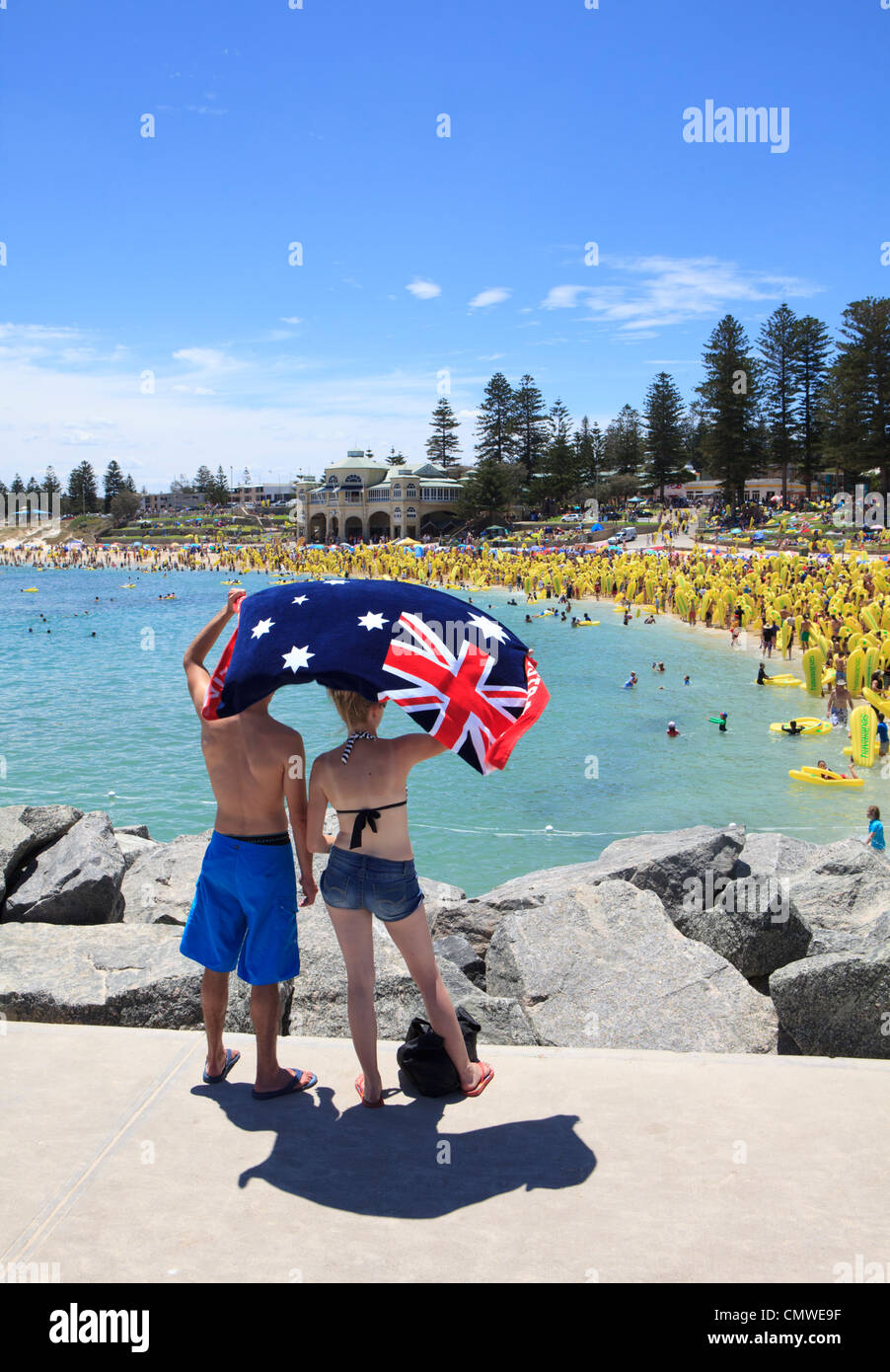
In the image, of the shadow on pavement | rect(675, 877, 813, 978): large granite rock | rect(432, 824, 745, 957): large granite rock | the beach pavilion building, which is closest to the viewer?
the shadow on pavement

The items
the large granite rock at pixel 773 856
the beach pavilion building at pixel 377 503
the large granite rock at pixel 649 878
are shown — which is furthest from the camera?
the beach pavilion building at pixel 377 503

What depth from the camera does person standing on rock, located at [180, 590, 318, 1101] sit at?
3.17 m

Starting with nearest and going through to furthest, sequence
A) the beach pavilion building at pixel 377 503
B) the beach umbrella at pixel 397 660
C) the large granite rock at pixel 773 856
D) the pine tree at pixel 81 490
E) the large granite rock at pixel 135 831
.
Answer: the beach umbrella at pixel 397 660
the large granite rock at pixel 773 856
the large granite rock at pixel 135 831
the beach pavilion building at pixel 377 503
the pine tree at pixel 81 490

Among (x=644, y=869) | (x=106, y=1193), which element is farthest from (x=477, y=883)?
(x=106, y=1193)

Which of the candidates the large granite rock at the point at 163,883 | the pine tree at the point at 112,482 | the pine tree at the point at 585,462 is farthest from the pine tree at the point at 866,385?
the pine tree at the point at 112,482

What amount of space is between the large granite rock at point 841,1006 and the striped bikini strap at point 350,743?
2.25 metres

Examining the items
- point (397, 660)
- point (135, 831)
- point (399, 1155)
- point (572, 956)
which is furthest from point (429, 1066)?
point (135, 831)

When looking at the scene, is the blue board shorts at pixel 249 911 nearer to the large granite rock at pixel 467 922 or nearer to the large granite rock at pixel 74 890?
the large granite rock at pixel 74 890

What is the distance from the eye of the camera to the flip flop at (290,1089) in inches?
123

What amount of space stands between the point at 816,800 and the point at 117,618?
44.3 m

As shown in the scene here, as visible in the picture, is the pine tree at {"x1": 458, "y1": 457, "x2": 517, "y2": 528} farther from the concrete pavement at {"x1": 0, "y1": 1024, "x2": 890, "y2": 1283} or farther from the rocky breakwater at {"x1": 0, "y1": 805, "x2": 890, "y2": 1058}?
the concrete pavement at {"x1": 0, "y1": 1024, "x2": 890, "y2": 1283}

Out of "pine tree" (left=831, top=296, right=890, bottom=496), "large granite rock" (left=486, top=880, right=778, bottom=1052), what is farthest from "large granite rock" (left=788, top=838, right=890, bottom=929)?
"pine tree" (left=831, top=296, right=890, bottom=496)

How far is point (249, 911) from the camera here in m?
3.18

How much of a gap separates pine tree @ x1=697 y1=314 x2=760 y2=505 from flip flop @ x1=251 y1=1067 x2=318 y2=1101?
212 feet
